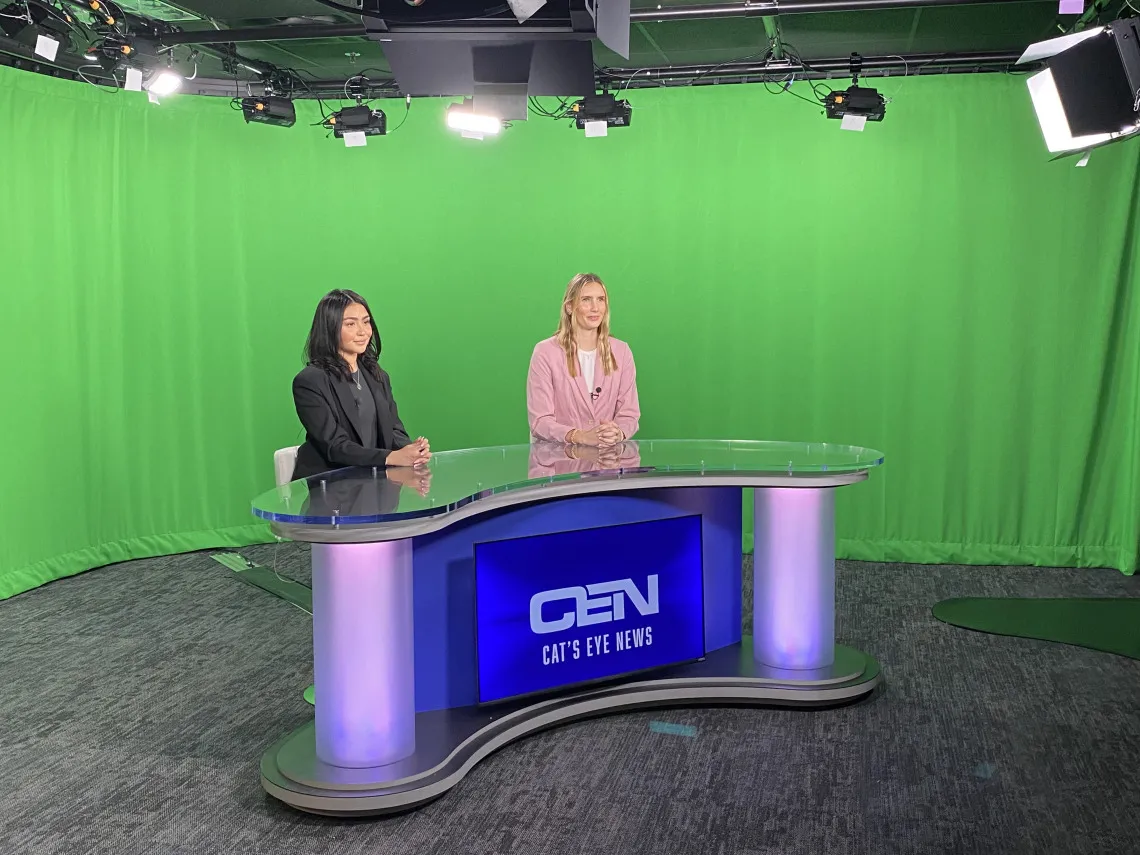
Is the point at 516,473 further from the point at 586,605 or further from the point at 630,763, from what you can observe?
the point at 630,763

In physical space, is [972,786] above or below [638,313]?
below

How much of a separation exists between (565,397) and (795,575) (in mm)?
1218

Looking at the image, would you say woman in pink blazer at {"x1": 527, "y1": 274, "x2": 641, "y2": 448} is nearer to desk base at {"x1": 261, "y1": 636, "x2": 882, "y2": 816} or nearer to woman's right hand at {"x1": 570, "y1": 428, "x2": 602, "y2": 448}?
woman's right hand at {"x1": 570, "y1": 428, "x2": 602, "y2": 448}

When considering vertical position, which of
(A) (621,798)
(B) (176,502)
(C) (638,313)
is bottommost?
(A) (621,798)

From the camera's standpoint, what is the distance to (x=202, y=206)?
22.1 ft

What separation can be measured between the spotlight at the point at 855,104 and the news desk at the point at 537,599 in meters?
2.50

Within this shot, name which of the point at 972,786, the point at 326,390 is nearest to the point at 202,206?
the point at 326,390

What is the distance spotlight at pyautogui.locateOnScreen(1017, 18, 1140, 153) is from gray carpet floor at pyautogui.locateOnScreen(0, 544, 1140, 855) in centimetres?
215

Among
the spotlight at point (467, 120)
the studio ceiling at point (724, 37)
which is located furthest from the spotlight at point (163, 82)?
the spotlight at point (467, 120)

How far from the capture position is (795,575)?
4.00 metres

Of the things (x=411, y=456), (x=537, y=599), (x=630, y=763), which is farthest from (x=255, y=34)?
(x=630, y=763)

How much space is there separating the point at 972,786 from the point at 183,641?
3402 mm

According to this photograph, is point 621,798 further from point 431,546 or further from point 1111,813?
point 1111,813

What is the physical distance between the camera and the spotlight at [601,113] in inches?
239
